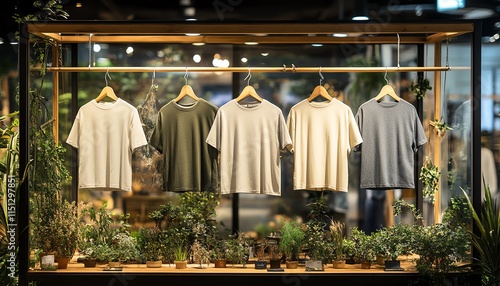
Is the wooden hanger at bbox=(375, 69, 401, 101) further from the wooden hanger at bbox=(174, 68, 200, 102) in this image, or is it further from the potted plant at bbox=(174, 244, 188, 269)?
the potted plant at bbox=(174, 244, 188, 269)

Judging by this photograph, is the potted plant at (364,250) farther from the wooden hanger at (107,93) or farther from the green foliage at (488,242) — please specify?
the wooden hanger at (107,93)

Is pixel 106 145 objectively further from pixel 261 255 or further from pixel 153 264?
pixel 261 255

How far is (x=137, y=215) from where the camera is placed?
6.85m

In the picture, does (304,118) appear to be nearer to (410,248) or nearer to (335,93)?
(335,93)

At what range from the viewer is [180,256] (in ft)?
19.6

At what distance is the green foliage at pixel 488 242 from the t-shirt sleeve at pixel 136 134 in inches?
107

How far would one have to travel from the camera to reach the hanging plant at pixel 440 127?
638 centimetres

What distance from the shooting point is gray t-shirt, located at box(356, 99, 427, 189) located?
6191 millimetres

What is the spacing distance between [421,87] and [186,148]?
227 centimetres

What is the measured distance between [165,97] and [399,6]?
2.45 m

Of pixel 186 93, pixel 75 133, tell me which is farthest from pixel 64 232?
pixel 186 93

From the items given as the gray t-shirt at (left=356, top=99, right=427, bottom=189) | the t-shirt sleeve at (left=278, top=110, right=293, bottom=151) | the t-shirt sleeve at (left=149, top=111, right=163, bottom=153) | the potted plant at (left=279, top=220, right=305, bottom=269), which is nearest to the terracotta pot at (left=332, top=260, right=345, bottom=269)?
the potted plant at (left=279, top=220, right=305, bottom=269)

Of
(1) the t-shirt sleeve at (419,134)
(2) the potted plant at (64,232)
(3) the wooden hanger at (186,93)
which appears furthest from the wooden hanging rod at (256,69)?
(2) the potted plant at (64,232)

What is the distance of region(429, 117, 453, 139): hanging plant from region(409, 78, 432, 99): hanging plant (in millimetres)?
307
